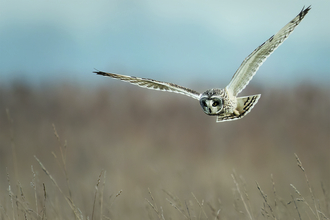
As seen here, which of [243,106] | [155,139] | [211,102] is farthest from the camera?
[155,139]

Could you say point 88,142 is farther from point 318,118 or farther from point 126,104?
point 318,118

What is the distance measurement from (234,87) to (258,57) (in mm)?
356

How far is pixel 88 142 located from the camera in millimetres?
11383

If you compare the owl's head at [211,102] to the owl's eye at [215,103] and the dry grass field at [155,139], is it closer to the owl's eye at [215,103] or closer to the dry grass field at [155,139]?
the owl's eye at [215,103]

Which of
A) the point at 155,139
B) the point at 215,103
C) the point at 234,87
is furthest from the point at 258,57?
the point at 155,139

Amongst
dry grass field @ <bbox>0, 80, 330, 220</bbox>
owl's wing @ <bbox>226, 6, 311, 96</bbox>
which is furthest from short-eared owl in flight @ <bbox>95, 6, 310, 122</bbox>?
dry grass field @ <bbox>0, 80, 330, 220</bbox>

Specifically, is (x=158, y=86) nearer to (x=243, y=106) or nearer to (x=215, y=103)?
(x=215, y=103)

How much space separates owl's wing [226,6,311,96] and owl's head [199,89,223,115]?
0.36 meters

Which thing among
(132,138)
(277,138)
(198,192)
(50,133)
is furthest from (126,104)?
(198,192)

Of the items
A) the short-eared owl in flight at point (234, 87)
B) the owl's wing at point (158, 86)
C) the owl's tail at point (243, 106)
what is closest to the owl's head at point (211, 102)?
the short-eared owl in flight at point (234, 87)

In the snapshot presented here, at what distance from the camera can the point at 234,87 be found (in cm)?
290

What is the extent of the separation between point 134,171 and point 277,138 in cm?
580

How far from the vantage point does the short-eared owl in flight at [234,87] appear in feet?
Result: 8.16

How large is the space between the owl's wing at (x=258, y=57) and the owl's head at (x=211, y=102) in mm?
361
